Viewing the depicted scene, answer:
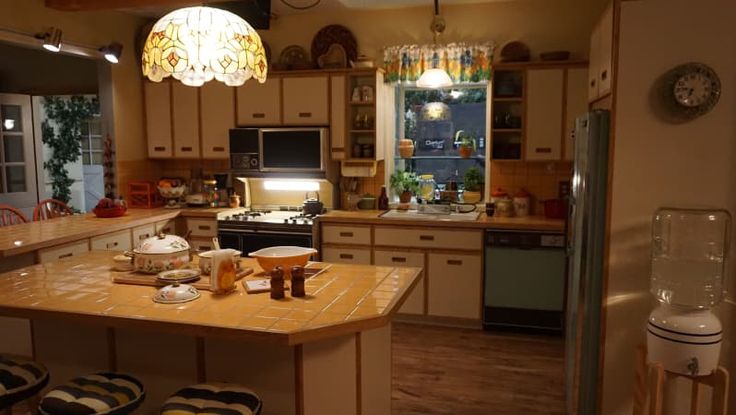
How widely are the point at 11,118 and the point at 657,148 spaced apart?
6.19 meters

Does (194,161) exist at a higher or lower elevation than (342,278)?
higher

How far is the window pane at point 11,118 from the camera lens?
5977 mm

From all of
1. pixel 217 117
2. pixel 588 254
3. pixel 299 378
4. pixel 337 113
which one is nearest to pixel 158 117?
pixel 217 117

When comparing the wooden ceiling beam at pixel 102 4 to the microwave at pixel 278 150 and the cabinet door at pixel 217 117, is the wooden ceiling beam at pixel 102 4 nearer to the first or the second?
the cabinet door at pixel 217 117

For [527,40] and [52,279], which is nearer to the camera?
[52,279]

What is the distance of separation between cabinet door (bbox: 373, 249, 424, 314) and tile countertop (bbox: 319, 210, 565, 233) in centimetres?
25

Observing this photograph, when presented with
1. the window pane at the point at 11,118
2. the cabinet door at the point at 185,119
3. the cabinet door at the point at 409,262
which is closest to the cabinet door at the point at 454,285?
the cabinet door at the point at 409,262

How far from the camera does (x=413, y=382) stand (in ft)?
11.8

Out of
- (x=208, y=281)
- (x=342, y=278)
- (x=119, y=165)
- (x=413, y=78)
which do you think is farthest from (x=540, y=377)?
(x=119, y=165)

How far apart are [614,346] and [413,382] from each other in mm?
1281

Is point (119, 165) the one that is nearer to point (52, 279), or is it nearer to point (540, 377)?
point (52, 279)

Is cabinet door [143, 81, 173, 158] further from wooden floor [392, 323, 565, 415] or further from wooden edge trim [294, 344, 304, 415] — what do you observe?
wooden edge trim [294, 344, 304, 415]

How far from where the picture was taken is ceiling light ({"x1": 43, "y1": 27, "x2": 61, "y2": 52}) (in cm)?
430

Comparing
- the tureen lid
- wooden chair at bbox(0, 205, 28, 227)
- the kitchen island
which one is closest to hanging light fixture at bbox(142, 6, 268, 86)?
the tureen lid
